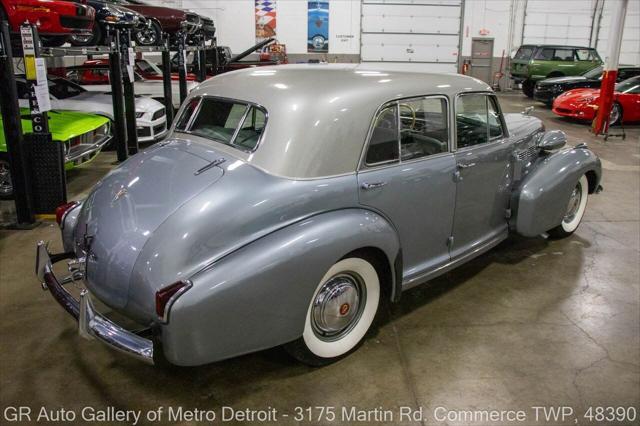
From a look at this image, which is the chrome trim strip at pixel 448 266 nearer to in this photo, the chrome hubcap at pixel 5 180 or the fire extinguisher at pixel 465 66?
the chrome hubcap at pixel 5 180

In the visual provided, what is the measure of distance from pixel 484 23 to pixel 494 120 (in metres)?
19.1

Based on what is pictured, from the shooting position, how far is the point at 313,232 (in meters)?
2.59

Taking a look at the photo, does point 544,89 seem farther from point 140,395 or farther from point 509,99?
point 140,395

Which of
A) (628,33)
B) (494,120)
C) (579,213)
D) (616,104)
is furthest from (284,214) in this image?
(628,33)

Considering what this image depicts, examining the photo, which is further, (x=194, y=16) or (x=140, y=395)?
(x=194, y=16)

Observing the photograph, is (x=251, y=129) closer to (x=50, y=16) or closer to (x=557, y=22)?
(x=50, y=16)

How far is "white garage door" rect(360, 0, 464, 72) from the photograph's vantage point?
20.4 m

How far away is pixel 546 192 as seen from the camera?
4.08 meters

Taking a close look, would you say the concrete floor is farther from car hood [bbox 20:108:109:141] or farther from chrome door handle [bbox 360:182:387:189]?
car hood [bbox 20:108:109:141]

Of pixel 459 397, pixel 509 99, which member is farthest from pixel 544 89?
pixel 459 397

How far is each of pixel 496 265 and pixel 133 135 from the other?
5689 millimetres

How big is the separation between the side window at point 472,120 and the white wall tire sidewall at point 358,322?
1209 mm

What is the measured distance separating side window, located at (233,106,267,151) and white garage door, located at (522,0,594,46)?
21.2m

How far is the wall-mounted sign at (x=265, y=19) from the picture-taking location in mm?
20062
